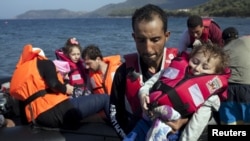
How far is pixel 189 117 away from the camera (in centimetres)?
246

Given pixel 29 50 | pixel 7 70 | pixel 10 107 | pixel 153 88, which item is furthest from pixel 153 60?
pixel 7 70

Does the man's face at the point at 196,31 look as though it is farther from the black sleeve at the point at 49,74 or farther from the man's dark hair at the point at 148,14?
the man's dark hair at the point at 148,14

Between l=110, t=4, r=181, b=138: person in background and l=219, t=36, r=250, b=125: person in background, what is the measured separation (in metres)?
1.60

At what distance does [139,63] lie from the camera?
252cm

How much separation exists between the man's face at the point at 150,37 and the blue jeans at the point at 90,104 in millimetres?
1892

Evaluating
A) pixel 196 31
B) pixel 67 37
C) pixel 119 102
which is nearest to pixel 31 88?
pixel 119 102

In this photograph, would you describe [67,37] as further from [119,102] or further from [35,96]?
[119,102]

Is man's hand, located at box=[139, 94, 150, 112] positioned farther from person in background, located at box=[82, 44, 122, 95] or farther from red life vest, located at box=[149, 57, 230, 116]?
person in background, located at box=[82, 44, 122, 95]

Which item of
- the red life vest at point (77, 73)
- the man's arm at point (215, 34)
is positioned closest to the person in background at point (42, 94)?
the red life vest at point (77, 73)

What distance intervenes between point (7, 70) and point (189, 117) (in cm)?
1065

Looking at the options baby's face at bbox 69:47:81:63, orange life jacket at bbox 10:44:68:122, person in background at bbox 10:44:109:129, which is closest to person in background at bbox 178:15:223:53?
baby's face at bbox 69:47:81:63

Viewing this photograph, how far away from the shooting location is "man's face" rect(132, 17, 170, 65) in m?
2.29

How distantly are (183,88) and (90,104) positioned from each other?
189 cm

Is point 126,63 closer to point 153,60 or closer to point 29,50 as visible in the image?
point 153,60
